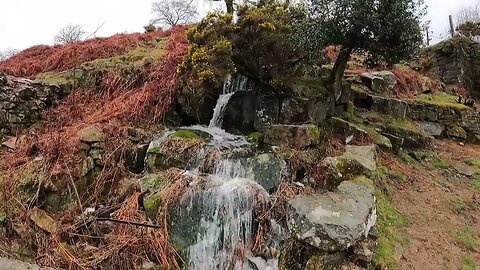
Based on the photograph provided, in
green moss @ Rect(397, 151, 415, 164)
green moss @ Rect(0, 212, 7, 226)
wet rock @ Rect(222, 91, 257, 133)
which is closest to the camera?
green moss @ Rect(0, 212, 7, 226)

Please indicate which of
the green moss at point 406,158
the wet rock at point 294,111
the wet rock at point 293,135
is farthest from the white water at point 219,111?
the green moss at point 406,158

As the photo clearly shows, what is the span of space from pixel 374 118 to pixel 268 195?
4463mm

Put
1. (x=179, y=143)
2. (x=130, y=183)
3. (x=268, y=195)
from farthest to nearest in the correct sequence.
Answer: (x=179, y=143)
(x=130, y=183)
(x=268, y=195)

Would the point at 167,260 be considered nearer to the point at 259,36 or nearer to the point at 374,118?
the point at 259,36

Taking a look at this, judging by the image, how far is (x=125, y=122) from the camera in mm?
7539

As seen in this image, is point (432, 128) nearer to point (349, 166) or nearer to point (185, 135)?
point (349, 166)

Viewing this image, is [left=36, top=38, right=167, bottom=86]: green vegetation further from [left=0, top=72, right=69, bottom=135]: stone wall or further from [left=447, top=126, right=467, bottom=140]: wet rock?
[left=447, top=126, right=467, bottom=140]: wet rock

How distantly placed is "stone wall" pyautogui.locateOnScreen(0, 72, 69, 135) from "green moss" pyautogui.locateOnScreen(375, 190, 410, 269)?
6.70m

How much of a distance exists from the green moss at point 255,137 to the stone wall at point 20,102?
14.2ft

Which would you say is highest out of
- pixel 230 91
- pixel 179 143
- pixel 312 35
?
pixel 312 35

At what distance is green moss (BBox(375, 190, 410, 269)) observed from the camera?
16.0 feet

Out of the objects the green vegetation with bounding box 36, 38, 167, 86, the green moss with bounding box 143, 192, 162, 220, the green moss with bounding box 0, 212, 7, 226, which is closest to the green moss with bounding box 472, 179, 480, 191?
the green moss with bounding box 143, 192, 162, 220

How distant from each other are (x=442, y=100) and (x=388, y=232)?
641 centimetres

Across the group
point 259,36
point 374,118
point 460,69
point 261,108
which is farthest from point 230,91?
point 460,69
